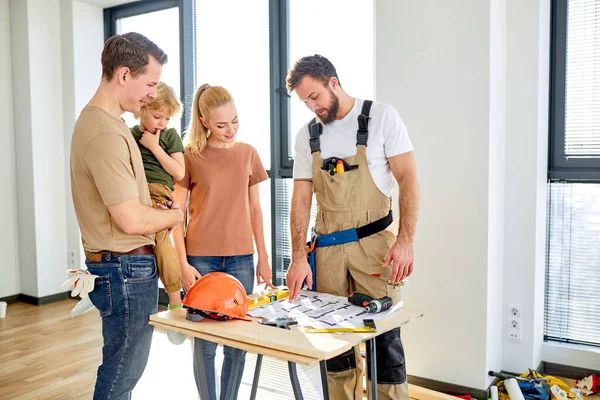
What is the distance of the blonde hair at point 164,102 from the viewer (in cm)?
225

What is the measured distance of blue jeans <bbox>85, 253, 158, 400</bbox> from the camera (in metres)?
1.80

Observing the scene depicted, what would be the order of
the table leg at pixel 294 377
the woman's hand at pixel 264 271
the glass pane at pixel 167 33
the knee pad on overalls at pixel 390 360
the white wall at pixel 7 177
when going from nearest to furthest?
the table leg at pixel 294 377, the knee pad on overalls at pixel 390 360, the woman's hand at pixel 264 271, the glass pane at pixel 167 33, the white wall at pixel 7 177

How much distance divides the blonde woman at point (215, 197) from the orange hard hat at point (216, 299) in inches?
26.0

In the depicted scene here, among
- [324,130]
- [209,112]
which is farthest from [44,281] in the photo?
[324,130]

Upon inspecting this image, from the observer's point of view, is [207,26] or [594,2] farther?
[207,26]

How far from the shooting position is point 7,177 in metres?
4.81

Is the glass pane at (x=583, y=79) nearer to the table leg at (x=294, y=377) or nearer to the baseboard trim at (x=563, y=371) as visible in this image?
the baseboard trim at (x=563, y=371)

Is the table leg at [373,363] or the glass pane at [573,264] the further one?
the glass pane at [573,264]

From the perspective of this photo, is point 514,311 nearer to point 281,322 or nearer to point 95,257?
point 281,322

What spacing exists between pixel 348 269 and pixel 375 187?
1.11 ft

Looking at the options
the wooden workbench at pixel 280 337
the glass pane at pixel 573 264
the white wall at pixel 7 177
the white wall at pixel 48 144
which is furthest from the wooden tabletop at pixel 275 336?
the white wall at pixel 7 177

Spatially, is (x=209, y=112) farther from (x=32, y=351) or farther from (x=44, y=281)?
(x=44, y=281)

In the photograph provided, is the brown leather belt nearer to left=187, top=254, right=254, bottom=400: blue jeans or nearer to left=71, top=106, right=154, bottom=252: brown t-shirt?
left=71, top=106, right=154, bottom=252: brown t-shirt

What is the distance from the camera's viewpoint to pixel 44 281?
4.82 metres
